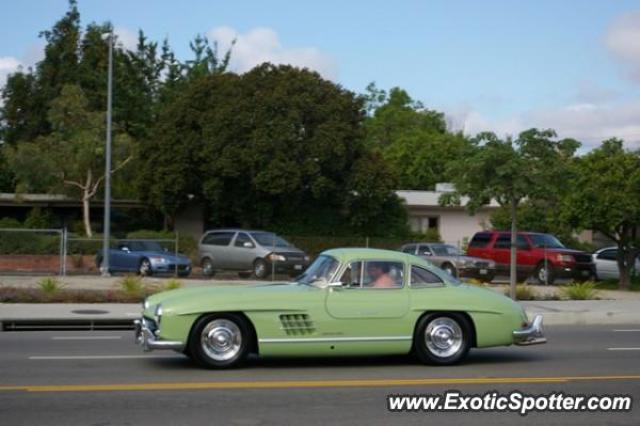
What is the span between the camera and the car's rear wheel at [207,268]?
31.5 meters

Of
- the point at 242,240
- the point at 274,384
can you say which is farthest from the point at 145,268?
the point at 274,384

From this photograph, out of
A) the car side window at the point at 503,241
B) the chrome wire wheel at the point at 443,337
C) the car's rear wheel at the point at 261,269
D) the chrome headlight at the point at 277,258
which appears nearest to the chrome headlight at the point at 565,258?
the car side window at the point at 503,241

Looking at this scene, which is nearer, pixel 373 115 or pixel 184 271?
pixel 184 271

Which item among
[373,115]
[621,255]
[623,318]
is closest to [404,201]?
[621,255]

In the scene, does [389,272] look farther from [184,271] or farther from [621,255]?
[621,255]

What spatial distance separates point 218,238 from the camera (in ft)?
105

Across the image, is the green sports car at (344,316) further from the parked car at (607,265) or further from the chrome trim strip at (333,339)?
the parked car at (607,265)

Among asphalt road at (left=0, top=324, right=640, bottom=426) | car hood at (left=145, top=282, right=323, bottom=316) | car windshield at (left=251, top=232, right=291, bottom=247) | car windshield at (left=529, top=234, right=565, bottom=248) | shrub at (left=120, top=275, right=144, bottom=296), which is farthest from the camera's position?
car windshield at (left=529, top=234, right=565, bottom=248)

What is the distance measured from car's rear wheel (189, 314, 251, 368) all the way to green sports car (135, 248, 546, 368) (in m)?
0.01

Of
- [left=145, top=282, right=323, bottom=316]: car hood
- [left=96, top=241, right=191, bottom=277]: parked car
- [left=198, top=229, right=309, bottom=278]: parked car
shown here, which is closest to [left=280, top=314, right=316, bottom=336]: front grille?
[left=145, top=282, right=323, bottom=316]: car hood

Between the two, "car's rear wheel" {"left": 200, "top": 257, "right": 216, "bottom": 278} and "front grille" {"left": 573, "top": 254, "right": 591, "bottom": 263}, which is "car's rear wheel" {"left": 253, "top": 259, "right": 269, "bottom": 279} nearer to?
"car's rear wheel" {"left": 200, "top": 257, "right": 216, "bottom": 278}

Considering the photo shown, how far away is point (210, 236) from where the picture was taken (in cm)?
3234

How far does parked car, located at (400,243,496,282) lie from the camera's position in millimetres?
31594

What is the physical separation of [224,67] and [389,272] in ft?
150
